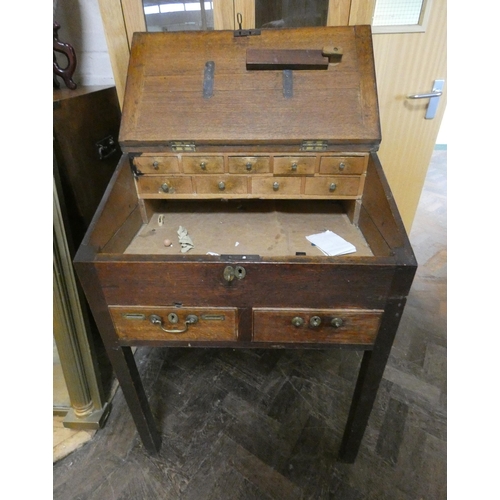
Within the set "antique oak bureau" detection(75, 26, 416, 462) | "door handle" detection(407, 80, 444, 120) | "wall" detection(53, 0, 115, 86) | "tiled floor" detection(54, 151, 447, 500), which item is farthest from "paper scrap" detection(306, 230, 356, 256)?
"wall" detection(53, 0, 115, 86)

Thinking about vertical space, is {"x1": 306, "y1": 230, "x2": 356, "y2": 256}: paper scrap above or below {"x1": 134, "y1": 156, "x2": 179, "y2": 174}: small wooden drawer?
below

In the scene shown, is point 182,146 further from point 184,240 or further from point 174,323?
point 174,323

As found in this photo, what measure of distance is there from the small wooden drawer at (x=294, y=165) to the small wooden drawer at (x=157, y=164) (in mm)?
319

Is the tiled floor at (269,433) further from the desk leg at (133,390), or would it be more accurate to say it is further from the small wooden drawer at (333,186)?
the small wooden drawer at (333,186)

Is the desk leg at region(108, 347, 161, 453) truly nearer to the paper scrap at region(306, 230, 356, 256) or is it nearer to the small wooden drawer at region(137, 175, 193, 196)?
the small wooden drawer at region(137, 175, 193, 196)

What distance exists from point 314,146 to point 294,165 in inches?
3.2

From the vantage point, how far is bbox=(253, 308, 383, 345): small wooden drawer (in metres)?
0.77

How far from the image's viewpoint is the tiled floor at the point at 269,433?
1.10 m

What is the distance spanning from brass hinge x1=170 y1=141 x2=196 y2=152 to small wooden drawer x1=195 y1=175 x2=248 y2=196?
0.09 metres

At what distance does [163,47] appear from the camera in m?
1.06

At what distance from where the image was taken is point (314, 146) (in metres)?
0.97

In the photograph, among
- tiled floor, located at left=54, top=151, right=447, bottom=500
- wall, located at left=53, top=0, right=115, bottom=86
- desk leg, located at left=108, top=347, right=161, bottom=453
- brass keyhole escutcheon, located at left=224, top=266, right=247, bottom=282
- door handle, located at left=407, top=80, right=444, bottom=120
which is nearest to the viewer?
brass keyhole escutcheon, located at left=224, top=266, right=247, bottom=282

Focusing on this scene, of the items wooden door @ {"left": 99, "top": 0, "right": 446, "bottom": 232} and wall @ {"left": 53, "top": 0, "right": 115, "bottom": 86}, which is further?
wall @ {"left": 53, "top": 0, "right": 115, "bottom": 86}

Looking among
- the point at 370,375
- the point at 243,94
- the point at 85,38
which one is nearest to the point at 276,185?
the point at 243,94
